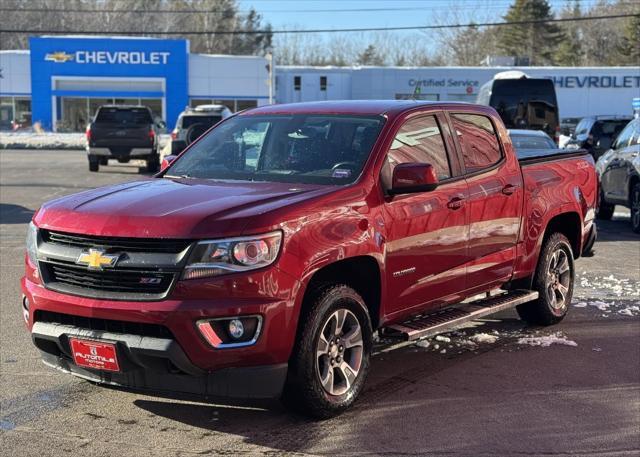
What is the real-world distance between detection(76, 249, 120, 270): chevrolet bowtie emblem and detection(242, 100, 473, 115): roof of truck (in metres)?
2.11

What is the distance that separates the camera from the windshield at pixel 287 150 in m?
5.18

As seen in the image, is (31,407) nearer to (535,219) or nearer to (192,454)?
(192,454)

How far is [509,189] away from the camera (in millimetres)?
6270

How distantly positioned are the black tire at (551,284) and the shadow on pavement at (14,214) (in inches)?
360

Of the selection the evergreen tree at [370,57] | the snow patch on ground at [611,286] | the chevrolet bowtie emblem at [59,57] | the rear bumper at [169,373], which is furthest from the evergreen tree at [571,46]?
the rear bumper at [169,373]

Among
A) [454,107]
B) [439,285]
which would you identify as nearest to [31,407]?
[439,285]

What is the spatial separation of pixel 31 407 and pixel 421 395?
243 cm

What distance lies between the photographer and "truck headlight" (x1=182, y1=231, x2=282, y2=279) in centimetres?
411

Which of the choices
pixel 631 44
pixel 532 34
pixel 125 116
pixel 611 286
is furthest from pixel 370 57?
pixel 611 286

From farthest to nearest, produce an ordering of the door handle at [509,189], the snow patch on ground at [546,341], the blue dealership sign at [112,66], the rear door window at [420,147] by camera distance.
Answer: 1. the blue dealership sign at [112,66]
2. the snow patch on ground at [546,341]
3. the door handle at [509,189]
4. the rear door window at [420,147]

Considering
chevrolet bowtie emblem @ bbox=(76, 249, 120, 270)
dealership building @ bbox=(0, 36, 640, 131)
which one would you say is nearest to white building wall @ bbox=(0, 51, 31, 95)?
dealership building @ bbox=(0, 36, 640, 131)

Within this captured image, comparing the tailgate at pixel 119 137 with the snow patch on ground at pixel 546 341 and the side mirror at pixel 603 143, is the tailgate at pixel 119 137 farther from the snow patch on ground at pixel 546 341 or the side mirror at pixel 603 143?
the snow patch on ground at pixel 546 341

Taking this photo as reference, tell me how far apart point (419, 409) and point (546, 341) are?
2.07 m

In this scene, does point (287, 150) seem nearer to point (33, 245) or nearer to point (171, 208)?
point (171, 208)
